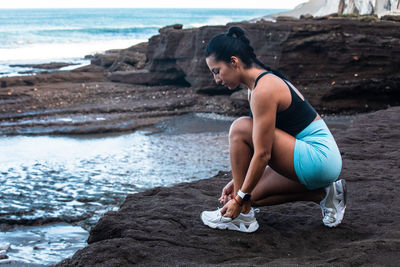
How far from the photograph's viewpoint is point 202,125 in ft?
34.7

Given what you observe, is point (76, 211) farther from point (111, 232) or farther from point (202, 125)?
point (202, 125)

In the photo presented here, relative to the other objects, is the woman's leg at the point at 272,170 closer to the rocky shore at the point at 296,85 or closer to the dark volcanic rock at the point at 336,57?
the rocky shore at the point at 296,85

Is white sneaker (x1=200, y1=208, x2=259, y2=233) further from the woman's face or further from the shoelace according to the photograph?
the woman's face

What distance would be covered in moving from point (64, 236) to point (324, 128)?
9.07 feet

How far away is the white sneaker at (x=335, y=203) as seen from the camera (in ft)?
9.95

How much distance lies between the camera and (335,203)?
9.96 feet

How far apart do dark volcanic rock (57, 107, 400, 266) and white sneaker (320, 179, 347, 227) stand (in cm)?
6

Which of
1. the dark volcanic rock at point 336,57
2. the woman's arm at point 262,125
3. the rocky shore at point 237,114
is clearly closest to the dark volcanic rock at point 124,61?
the rocky shore at point 237,114

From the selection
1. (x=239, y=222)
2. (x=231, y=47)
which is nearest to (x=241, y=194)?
(x=239, y=222)

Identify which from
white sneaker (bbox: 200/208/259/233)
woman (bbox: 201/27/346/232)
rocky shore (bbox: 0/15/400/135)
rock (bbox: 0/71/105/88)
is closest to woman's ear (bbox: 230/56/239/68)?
woman (bbox: 201/27/346/232)

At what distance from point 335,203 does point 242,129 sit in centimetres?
70

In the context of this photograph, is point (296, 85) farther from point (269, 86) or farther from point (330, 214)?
point (269, 86)

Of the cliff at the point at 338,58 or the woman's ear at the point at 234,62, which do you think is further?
the cliff at the point at 338,58

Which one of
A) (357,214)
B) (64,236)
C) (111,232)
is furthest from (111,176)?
(357,214)
